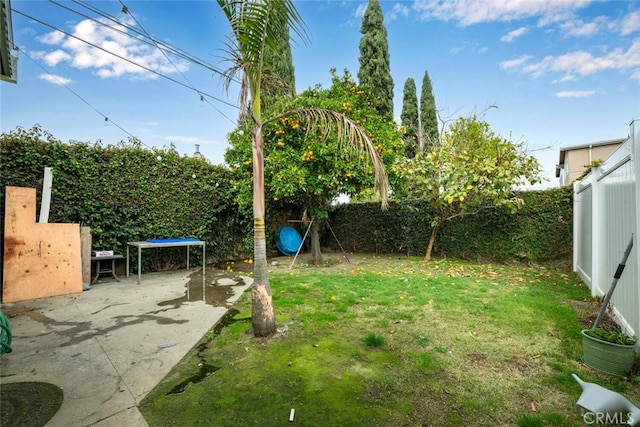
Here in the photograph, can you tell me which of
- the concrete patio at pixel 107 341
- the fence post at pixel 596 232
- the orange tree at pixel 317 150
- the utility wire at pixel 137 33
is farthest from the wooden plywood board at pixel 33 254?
the fence post at pixel 596 232

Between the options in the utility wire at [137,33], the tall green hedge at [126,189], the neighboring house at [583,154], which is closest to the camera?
the tall green hedge at [126,189]

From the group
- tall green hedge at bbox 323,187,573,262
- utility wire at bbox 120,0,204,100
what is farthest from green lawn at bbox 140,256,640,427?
utility wire at bbox 120,0,204,100

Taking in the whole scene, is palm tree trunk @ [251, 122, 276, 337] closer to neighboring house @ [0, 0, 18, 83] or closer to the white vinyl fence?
neighboring house @ [0, 0, 18, 83]

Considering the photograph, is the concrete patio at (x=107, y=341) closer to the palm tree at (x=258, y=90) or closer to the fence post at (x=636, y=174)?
the palm tree at (x=258, y=90)

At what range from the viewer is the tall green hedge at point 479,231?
708 centimetres

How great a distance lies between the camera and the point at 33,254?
4.75 m

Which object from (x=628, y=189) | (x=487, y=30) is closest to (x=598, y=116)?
(x=487, y=30)

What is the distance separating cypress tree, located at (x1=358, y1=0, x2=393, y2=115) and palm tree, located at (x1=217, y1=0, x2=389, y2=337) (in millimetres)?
11993

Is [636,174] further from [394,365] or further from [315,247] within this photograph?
[315,247]

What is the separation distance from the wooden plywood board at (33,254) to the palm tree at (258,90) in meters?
4.13

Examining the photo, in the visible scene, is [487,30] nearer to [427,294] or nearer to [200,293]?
[427,294]

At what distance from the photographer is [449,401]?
2014 mm

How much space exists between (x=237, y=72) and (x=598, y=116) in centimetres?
995

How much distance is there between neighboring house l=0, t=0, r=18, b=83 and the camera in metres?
2.88
